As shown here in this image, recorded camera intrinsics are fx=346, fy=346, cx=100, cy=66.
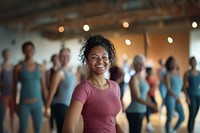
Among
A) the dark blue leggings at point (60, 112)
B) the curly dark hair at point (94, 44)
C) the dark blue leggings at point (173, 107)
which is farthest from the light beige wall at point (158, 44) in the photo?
the curly dark hair at point (94, 44)

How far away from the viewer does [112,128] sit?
1521 mm

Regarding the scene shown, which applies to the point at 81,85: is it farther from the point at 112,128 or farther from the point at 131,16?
the point at 131,16

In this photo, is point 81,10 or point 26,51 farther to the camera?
point 81,10

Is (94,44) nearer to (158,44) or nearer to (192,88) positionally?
(192,88)

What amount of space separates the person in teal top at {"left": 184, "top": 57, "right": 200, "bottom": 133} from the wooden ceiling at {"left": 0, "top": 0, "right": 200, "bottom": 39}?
0.78 m

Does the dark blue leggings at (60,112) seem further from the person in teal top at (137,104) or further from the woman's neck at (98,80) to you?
the woman's neck at (98,80)

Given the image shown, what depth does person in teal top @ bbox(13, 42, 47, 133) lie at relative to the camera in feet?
11.1

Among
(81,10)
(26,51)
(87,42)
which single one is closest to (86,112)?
(87,42)

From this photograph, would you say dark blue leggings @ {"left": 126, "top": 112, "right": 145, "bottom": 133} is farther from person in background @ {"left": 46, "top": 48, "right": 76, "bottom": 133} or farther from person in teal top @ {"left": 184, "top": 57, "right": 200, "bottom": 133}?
person in teal top @ {"left": 184, "top": 57, "right": 200, "bottom": 133}

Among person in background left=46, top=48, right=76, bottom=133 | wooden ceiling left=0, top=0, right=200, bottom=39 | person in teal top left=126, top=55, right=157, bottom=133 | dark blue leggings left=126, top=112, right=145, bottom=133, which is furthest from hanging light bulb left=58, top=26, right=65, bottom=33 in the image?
dark blue leggings left=126, top=112, right=145, bottom=133

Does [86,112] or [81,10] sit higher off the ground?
[81,10]

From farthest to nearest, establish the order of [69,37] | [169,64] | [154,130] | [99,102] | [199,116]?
[69,37] < [154,130] < [169,64] < [199,116] < [99,102]

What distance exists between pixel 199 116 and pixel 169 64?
892 millimetres

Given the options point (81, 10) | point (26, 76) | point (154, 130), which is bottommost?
point (154, 130)
